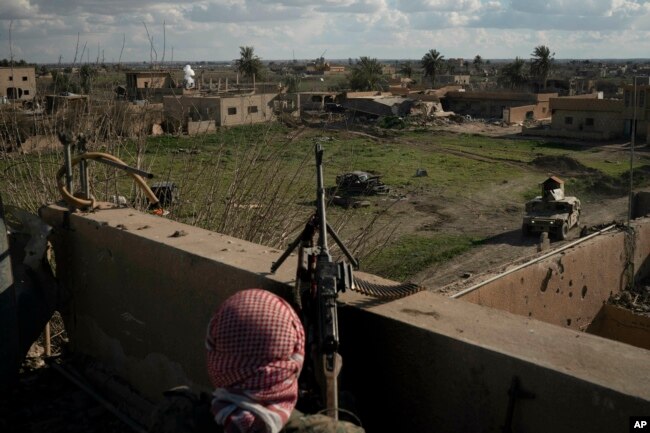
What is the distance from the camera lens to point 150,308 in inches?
141

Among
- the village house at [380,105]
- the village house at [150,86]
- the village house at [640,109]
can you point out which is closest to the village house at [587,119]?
the village house at [640,109]

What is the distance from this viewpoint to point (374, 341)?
8.67 feet

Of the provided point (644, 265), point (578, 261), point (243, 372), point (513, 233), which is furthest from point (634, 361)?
point (513, 233)

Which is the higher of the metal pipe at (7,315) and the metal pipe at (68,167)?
the metal pipe at (68,167)

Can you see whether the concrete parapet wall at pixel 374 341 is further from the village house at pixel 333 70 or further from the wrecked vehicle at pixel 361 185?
the village house at pixel 333 70

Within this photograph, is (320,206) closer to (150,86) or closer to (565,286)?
(150,86)

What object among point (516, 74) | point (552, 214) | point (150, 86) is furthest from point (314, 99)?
point (150, 86)

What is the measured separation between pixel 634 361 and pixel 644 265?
777cm

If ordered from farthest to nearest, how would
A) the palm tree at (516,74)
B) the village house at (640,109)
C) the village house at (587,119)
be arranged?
the palm tree at (516,74), the village house at (587,119), the village house at (640,109)

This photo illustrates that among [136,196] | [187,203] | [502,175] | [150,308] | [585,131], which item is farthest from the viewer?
[585,131]

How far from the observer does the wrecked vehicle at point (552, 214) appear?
1816 cm

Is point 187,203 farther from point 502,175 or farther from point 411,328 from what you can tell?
point 502,175

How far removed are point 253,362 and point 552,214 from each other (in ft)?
58.4

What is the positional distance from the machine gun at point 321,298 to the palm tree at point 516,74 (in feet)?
208
